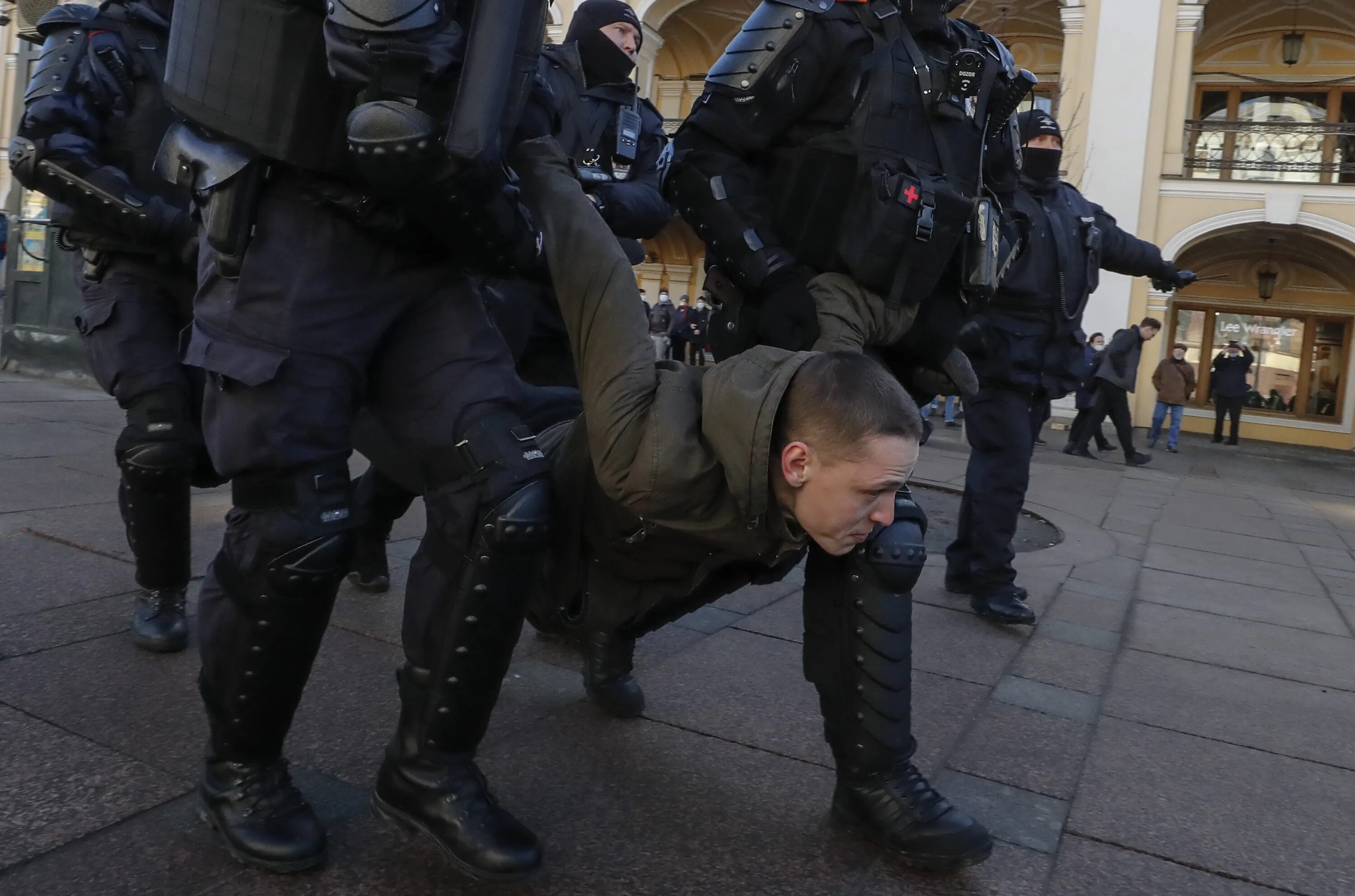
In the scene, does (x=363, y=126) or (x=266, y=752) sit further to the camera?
(x=266, y=752)

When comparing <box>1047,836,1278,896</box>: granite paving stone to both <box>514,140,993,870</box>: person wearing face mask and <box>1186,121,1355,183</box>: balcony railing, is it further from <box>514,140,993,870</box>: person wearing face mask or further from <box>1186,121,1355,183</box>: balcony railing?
<box>1186,121,1355,183</box>: balcony railing

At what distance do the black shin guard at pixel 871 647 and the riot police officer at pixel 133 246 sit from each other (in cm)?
168

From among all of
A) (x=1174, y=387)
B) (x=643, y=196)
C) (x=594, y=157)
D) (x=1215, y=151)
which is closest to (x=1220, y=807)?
(x=643, y=196)

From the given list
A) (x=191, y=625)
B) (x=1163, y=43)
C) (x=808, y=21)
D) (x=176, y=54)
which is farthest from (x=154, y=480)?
(x=1163, y=43)

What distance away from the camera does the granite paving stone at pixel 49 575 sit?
10.2 feet

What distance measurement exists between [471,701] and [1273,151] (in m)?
20.9

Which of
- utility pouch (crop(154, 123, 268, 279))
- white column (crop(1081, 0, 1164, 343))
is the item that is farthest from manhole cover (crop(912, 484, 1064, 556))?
white column (crop(1081, 0, 1164, 343))

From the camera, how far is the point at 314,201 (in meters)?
1.81

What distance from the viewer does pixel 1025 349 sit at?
4.12 meters

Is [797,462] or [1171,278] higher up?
[1171,278]

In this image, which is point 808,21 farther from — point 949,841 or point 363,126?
point 949,841

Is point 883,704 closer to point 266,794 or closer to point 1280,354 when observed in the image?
point 266,794

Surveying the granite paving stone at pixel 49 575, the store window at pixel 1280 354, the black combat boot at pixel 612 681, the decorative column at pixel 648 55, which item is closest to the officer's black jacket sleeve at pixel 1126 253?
the black combat boot at pixel 612 681

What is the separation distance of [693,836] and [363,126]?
4.36 ft
